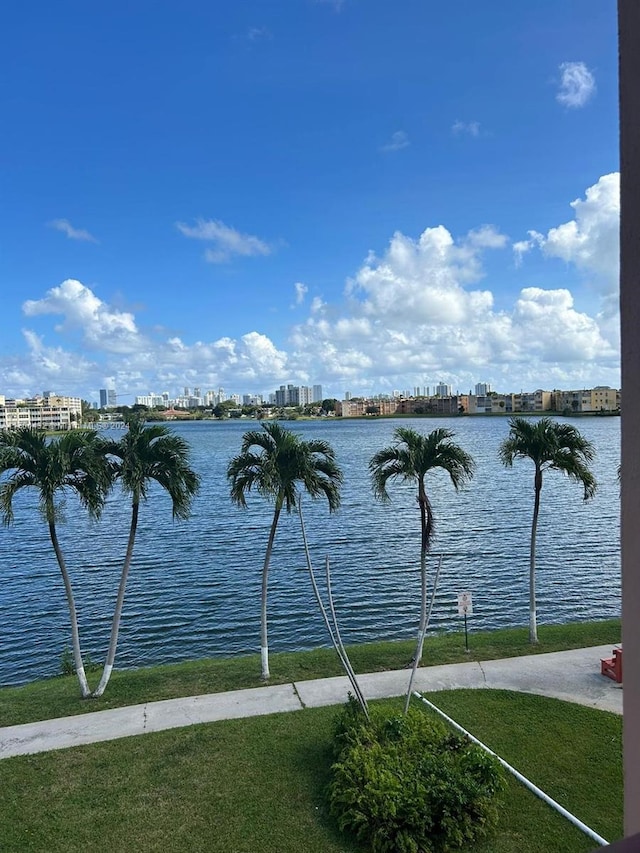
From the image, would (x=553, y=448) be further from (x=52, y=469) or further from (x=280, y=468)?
(x=52, y=469)

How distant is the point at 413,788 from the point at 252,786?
103 inches

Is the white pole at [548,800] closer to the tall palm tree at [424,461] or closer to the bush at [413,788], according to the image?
the bush at [413,788]

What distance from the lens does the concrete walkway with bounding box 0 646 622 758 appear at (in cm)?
1173

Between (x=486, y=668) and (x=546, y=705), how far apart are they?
94.2 inches

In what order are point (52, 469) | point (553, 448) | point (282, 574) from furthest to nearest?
1. point (282, 574)
2. point (553, 448)
3. point (52, 469)

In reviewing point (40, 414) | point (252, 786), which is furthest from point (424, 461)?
point (40, 414)

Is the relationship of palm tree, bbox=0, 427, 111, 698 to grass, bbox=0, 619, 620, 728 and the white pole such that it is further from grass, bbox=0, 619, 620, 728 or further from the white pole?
the white pole

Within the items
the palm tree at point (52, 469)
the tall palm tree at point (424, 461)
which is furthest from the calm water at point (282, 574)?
the palm tree at point (52, 469)

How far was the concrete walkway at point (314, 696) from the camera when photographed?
38.5 feet

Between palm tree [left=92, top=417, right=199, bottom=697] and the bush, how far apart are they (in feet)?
23.2

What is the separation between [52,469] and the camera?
13.4 m

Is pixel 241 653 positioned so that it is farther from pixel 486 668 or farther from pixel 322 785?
pixel 322 785

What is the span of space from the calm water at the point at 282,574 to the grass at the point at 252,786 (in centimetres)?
829

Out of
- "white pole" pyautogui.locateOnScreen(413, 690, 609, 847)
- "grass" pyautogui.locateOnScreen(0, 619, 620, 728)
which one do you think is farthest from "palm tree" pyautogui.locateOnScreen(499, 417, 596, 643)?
"white pole" pyautogui.locateOnScreen(413, 690, 609, 847)
